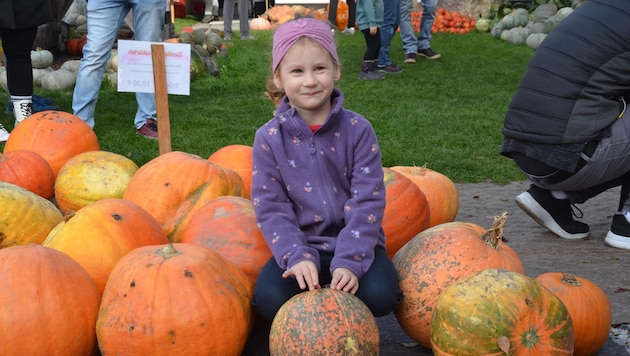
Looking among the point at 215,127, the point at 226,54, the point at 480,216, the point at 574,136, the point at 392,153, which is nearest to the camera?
the point at 574,136

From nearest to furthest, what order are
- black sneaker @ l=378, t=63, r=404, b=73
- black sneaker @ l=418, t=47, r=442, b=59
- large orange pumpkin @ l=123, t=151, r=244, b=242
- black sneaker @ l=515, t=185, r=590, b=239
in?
large orange pumpkin @ l=123, t=151, r=244, b=242 → black sneaker @ l=515, t=185, r=590, b=239 → black sneaker @ l=378, t=63, r=404, b=73 → black sneaker @ l=418, t=47, r=442, b=59

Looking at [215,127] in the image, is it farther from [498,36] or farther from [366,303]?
[498,36]

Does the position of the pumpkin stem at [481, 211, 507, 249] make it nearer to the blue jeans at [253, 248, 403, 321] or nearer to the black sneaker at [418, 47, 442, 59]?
the blue jeans at [253, 248, 403, 321]

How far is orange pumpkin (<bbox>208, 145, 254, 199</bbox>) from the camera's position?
391 cm

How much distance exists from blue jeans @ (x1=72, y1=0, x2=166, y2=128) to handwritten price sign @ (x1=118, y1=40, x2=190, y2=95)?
5.17ft

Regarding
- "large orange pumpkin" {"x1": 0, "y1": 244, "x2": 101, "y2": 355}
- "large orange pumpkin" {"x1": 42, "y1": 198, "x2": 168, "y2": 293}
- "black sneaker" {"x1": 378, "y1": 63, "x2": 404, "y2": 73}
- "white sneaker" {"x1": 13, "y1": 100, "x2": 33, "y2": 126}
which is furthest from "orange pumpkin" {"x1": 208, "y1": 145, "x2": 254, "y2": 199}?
"black sneaker" {"x1": 378, "y1": 63, "x2": 404, "y2": 73}

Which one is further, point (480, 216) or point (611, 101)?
point (480, 216)

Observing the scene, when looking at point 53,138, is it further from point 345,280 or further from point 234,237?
point 345,280

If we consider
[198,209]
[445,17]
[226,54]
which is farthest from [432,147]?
[445,17]

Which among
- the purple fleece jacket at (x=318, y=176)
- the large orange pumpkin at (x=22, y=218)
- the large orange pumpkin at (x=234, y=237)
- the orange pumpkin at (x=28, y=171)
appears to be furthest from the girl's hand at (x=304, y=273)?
the orange pumpkin at (x=28, y=171)

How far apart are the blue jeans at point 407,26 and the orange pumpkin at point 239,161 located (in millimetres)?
8089

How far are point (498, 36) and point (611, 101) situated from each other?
12.9 metres

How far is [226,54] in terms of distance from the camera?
41.1 ft

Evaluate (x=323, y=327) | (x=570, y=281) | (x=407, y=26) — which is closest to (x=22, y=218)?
(x=323, y=327)
